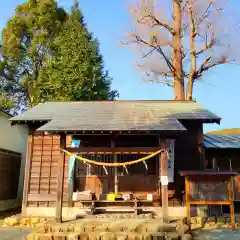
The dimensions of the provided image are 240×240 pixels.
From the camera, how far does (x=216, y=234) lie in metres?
8.41

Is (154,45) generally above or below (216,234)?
above

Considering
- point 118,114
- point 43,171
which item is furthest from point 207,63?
point 43,171

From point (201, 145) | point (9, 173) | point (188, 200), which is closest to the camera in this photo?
point (188, 200)

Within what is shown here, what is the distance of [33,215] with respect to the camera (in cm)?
1052

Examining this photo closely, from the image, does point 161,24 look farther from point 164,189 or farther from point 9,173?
point 9,173

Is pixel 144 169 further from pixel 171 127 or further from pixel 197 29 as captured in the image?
pixel 197 29

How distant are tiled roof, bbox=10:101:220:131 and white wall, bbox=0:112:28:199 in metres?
3.47

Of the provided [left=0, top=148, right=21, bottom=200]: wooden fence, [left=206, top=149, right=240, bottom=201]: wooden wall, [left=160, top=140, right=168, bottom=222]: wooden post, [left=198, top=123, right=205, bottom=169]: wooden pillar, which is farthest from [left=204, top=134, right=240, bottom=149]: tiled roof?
[left=0, top=148, right=21, bottom=200]: wooden fence

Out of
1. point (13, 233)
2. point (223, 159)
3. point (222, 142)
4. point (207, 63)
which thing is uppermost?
point (207, 63)

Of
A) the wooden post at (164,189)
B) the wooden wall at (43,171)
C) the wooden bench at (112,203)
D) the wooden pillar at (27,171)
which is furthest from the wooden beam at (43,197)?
the wooden post at (164,189)

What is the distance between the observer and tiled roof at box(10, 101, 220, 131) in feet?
29.4

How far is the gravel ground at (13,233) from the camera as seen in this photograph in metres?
8.25

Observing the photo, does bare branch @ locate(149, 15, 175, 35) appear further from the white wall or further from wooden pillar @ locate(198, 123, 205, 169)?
the white wall

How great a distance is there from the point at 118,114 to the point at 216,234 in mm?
5219
